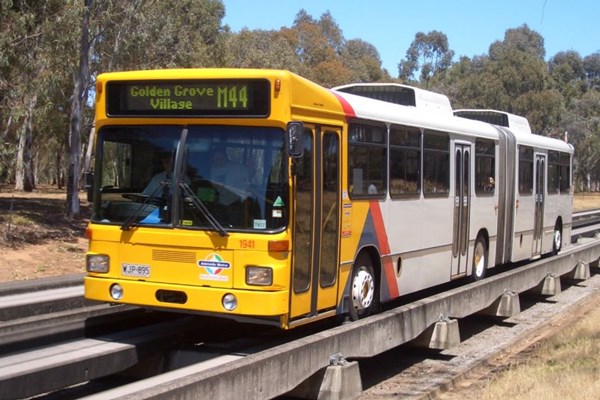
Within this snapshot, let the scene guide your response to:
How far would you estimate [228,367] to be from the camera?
655cm

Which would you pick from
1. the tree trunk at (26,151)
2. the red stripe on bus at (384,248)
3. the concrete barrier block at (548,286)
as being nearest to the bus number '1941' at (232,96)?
the red stripe on bus at (384,248)

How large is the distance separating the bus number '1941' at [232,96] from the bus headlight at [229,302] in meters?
1.92

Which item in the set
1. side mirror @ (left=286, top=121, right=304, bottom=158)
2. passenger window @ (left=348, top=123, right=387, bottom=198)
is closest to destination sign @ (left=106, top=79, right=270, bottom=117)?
side mirror @ (left=286, top=121, right=304, bottom=158)

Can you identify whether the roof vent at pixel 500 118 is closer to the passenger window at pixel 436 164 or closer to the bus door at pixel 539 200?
the bus door at pixel 539 200

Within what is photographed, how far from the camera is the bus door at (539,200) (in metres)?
18.9

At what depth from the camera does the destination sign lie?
28.0 feet

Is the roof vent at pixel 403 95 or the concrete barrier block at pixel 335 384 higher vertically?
the roof vent at pixel 403 95

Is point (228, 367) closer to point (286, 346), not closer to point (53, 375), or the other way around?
point (286, 346)

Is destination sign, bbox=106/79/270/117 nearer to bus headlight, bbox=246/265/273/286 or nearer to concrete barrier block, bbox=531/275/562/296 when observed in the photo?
bus headlight, bbox=246/265/273/286

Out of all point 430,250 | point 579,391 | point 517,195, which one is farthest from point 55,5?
point 579,391

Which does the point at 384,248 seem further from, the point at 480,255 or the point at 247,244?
the point at 480,255

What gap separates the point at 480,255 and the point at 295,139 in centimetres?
817

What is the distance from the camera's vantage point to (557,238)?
826 inches

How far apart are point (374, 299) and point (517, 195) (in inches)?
296
